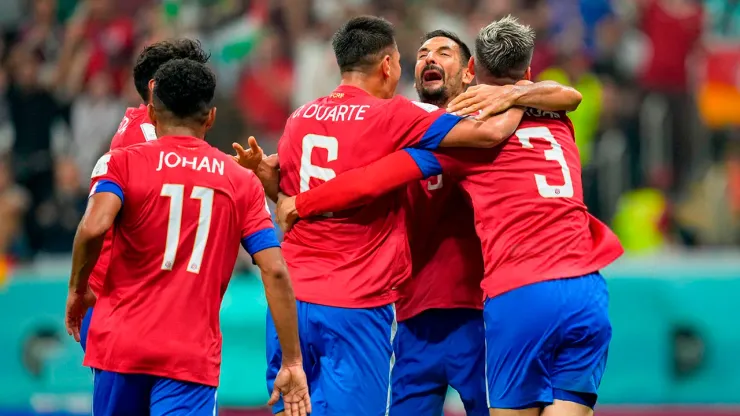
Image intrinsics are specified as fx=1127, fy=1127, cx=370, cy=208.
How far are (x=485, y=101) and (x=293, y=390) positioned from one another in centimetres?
180

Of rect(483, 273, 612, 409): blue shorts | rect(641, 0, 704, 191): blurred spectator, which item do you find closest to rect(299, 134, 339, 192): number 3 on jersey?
rect(483, 273, 612, 409): blue shorts

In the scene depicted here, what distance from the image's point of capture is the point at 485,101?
593 centimetres

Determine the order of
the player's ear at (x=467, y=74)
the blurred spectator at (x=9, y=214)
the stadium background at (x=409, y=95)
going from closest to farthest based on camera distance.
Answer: the player's ear at (x=467, y=74)
the stadium background at (x=409, y=95)
the blurred spectator at (x=9, y=214)

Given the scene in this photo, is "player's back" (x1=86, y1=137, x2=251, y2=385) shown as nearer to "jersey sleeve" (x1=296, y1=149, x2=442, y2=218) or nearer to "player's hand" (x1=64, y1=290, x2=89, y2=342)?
"player's hand" (x1=64, y1=290, x2=89, y2=342)

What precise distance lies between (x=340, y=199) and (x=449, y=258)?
91 cm

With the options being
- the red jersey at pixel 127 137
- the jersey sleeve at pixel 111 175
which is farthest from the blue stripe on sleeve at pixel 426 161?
the jersey sleeve at pixel 111 175

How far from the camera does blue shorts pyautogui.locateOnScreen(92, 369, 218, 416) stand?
5285 millimetres

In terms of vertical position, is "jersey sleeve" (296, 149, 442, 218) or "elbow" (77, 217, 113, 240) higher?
"jersey sleeve" (296, 149, 442, 218)

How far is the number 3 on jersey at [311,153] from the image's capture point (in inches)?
240

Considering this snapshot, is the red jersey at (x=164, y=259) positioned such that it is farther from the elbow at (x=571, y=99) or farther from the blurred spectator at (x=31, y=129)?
the blurred spectator at (x=31, y=129)

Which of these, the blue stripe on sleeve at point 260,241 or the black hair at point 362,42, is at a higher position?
the black hair at point 362,42

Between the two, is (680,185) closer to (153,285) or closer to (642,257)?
(642,257)

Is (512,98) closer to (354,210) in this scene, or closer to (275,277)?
(354,210)

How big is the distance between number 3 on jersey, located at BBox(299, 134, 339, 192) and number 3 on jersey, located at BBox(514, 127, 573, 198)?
989mm
